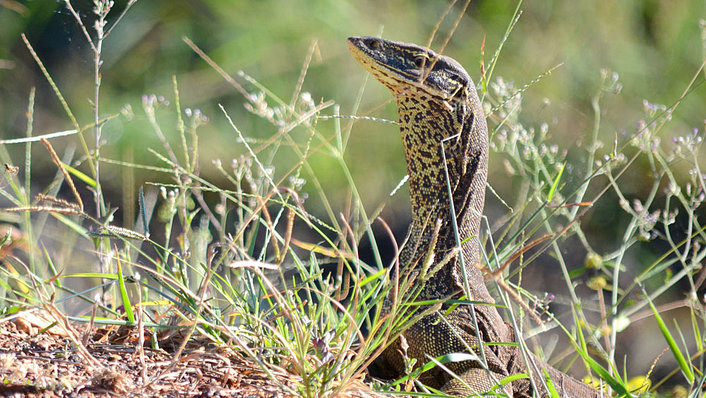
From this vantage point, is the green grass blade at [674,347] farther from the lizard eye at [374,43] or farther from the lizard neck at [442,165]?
the lizard eye at [374,43]

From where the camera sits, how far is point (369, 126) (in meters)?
3.89

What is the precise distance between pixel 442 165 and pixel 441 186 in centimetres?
7

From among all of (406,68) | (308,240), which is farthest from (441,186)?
(308,240)

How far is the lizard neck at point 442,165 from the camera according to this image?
2.15 meters

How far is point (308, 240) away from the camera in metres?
5.03

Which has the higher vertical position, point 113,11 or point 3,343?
point 113,11

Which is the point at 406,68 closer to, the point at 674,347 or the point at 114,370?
the point at 674,347

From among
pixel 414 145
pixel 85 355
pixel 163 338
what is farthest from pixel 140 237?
pixel 414 145

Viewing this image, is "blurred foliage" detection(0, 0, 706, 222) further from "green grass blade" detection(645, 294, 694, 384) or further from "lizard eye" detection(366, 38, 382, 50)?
"green grass blade" detection(645, 294, 694, 384)

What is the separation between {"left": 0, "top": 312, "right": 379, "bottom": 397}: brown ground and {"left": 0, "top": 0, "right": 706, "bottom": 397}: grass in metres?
0.05

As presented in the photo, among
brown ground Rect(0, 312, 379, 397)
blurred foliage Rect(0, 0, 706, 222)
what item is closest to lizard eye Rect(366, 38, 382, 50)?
brown ground Rect(0, 312, 379, 397)

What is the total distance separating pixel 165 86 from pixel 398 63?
211 cm

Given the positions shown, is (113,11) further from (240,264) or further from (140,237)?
(240,264)

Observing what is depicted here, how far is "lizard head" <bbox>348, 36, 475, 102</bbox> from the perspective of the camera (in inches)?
82.7
